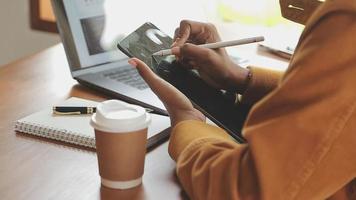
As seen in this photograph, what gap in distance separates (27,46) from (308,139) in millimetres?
1932

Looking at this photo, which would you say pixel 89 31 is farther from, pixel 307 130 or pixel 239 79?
pixel 307 130

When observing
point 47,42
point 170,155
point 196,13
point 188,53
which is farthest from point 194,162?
point 47,42

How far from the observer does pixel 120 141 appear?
842 millimetres

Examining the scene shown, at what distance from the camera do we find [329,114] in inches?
27.4

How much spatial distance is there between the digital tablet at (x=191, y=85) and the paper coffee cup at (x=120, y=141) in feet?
0.67

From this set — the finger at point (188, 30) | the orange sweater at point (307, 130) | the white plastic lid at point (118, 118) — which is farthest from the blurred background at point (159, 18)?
the orange sweater at point (307, 130)

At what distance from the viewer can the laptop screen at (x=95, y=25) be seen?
4.32 ft

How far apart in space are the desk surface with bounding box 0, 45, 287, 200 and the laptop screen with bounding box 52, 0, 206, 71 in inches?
4.9

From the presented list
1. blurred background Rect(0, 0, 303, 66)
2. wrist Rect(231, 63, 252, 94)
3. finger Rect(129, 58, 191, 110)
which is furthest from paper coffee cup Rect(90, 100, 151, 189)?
blurred background Rect(0, 0, 303, 66)

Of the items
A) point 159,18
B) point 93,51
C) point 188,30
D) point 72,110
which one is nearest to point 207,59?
point 188,30

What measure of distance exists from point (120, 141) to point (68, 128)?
0.72 feet

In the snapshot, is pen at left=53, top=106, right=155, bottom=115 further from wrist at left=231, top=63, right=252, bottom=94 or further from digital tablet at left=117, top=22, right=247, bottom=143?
wrist at left=231, top=63, right=252, bottom=94

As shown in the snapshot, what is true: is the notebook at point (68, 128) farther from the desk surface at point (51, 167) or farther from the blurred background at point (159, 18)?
the blurred background at point (159, 18)

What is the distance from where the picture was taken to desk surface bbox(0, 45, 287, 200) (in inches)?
34.6
